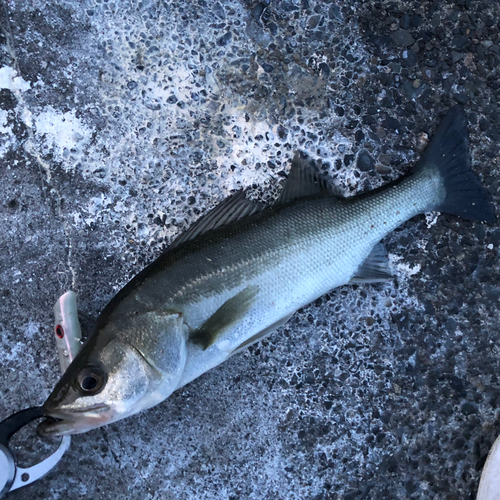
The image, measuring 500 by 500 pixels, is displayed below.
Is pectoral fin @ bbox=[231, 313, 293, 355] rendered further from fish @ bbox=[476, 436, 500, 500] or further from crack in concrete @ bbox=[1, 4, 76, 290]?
fish @ bbox=[476, 436, 500, 500]

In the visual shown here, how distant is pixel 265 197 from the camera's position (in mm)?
2617

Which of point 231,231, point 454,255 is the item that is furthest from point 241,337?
point 454,255

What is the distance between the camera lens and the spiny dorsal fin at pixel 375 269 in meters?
2.41

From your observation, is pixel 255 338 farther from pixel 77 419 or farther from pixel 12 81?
→ pixel 12 81

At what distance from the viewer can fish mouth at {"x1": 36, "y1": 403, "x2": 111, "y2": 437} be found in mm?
1872

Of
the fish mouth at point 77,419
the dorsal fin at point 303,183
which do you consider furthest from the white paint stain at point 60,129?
the fish mouth at point 77,419

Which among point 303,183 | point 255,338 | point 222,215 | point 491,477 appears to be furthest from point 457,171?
point 491,477

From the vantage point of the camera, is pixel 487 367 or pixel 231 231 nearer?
pixel 231 231

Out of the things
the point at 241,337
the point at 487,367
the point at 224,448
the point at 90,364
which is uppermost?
the point at 90,364

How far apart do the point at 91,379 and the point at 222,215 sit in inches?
38.3

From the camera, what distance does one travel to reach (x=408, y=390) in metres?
2.58

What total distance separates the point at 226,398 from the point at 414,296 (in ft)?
4.07

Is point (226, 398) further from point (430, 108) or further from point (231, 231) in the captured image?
point (430, 108)

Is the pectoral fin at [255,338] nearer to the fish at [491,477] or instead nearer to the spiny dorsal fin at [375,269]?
the spiny dorsal fin at [375,269]
